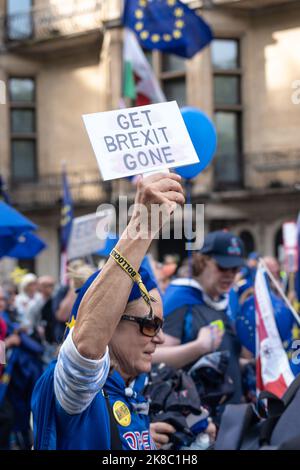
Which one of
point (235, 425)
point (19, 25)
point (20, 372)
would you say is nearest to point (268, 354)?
point (235, 425)

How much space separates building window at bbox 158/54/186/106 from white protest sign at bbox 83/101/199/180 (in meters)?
15.8

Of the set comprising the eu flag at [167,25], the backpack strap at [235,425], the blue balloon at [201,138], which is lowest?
the backpack strap at [235,425]

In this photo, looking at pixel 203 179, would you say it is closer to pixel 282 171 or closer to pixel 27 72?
pixel 282 171

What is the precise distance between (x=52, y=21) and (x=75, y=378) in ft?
62.2

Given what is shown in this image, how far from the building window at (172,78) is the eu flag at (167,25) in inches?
298

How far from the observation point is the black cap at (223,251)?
4.21 m

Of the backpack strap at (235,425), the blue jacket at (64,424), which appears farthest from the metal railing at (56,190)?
the backpack strap at (235,425)

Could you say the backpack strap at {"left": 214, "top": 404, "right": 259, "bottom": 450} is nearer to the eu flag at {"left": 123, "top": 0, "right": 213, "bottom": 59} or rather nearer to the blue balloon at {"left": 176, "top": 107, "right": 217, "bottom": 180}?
the blue balloon at {"left": 176, "top": 107, "right": 217, "bottom": 180}

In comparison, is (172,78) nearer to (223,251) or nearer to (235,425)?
(223,251)

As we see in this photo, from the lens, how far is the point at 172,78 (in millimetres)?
17766

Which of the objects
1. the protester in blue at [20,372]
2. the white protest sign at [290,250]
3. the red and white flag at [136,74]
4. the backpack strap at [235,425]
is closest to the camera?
the backpack strap at [235,425]

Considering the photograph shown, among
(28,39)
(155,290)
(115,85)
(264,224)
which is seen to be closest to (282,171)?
(264,224)

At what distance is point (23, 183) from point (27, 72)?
10.0ft

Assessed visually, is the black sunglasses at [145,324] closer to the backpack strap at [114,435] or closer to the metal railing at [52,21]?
the backpack strap at [114,435]
